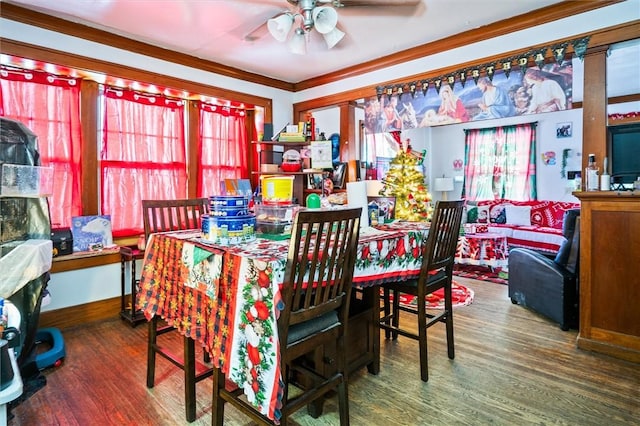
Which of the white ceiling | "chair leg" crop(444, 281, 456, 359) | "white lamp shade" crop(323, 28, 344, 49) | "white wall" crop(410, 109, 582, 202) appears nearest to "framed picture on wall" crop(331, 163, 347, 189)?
the white ceiling

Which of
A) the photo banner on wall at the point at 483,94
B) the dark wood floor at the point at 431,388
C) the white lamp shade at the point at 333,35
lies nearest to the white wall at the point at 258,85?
the photo banner on wall at the point at 483,94

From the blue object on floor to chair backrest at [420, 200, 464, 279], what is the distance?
2.45 meters

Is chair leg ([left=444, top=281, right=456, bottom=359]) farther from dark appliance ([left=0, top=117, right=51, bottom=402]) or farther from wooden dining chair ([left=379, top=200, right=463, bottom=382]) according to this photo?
dark appliance ([left=0, top=117, right=51, bottom=402])

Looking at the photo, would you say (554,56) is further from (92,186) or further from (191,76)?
(92,186)

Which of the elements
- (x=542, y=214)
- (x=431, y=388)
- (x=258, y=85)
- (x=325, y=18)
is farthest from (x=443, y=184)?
(x=431, y=388)

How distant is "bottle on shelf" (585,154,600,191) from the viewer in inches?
105

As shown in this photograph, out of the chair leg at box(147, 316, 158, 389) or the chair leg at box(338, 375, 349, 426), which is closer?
the chair leg at box(338, 375, 349, 426)

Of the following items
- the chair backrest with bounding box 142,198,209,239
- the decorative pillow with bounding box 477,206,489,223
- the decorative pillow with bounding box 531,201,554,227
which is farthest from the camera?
the decorative pillow with bounding box 477,206,489,223

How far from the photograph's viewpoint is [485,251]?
523 cm

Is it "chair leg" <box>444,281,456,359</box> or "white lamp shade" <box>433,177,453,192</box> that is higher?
"white lamp shade" <box>433,177,453,192</box>

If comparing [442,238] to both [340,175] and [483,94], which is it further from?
[340,175]

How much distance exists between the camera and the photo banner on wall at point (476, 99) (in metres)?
3.03

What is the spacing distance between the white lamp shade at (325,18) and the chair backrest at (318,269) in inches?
60.5

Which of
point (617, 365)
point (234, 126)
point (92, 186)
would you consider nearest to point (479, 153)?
point (234, 126)
